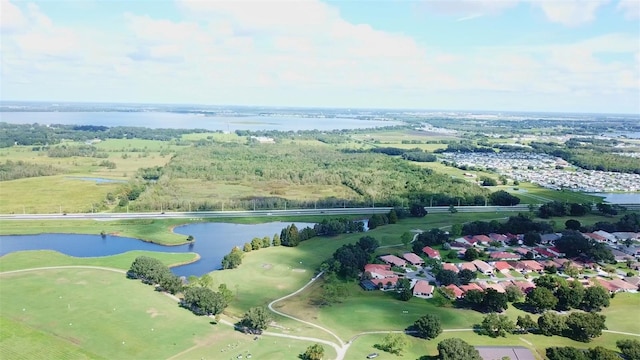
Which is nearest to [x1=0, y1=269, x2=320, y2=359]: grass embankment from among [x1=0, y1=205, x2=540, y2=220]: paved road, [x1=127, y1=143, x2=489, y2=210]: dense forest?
[x1=0, y1=205, x2=540, y2=220]: paved road

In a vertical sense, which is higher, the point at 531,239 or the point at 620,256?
the point at 531,239

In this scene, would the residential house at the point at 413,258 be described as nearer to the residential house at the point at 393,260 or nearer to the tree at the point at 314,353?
the residential house at the point at 393,260

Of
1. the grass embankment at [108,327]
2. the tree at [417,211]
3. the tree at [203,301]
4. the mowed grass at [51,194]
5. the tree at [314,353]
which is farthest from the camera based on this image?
the mowed grass at [51,194]

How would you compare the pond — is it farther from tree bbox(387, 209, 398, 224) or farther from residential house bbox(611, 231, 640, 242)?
residential house bbox(611, 231, 640, 242)

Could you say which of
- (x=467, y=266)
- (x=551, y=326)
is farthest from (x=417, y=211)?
(x=551, y=326)

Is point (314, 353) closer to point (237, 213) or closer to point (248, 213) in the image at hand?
point (248, 213)

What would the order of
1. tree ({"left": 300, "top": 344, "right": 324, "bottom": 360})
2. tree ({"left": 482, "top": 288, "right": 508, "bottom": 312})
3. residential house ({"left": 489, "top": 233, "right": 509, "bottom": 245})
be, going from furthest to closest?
residential house ({"left": 489, "top": 233, "right": 509, "bottom": 245})
tree ({"left": 482, "top": 288, "right": 508, "bottom": 312})
tree ({"left": 300, "top": 344, "right": 324, "bottom": 360})

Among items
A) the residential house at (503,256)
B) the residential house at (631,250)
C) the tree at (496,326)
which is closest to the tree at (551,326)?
the tree at (496,326)
